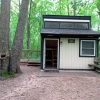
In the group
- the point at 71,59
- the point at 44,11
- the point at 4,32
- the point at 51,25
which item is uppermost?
the point at 44,11

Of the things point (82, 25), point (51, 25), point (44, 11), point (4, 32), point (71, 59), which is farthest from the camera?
point (44, 11)

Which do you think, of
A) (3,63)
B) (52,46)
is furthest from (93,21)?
(3,63)

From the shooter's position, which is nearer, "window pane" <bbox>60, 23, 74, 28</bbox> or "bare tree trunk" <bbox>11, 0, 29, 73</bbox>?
"bare tree trunk" <bbox>11, 0, 29, 73</bbox>

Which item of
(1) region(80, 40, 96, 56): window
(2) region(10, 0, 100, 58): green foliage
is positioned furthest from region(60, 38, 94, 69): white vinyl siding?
(2) region(10, 0, 100, 58): green foliage

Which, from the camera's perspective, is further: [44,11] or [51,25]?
[44,11]

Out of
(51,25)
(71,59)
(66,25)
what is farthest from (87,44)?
(51,25)

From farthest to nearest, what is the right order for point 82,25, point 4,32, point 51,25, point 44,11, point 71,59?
point 44,11
point 82,25
point 51,25
point 71,59
point 4,32

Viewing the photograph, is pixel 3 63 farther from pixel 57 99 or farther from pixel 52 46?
pixel 52 46

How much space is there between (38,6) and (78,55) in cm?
1299

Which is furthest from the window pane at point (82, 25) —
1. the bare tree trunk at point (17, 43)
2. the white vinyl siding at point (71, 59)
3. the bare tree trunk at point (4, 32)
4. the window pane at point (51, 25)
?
the bare tree trunk at point (4, 32)

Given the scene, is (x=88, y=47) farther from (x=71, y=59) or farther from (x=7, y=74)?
(x=7, y=74)

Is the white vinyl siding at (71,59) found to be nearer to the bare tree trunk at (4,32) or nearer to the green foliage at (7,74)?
the green foliage at (7,74)

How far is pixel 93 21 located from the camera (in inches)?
835

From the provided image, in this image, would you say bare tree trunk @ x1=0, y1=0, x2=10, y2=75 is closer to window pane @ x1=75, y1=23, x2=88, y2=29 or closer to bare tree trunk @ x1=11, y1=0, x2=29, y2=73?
bare tree trunk @ x1=11, y1=0, x2=29, y2=73
